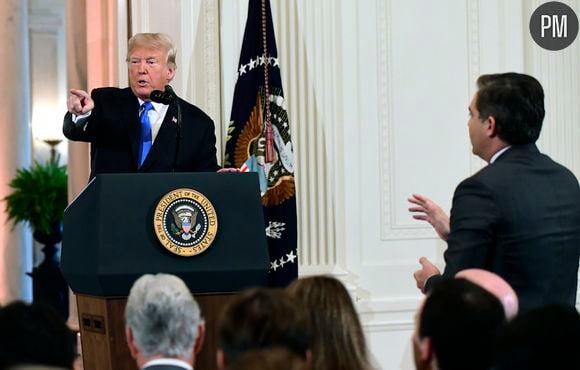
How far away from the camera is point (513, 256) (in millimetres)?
4020

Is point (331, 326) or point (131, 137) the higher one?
point (131, 137)

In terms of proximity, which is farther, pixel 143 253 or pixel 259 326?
pixel 143 253

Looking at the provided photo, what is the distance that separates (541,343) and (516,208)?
5.63ft

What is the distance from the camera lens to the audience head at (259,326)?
2.63 m

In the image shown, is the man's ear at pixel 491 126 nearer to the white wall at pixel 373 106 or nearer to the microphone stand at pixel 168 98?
the microphone stand at pixel 168 98

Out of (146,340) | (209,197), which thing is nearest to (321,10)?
(209,197)

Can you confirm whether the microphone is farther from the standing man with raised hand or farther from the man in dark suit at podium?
the standing man with raised hand

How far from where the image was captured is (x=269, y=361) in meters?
2.09

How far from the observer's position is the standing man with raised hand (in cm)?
402

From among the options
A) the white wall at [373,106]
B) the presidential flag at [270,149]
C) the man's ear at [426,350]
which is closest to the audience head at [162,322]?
the man's ear at [426,350]

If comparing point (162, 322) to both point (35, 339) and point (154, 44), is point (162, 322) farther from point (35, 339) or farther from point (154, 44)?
point (154, 44)

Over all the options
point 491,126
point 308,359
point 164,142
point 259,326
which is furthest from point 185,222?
point 259,326

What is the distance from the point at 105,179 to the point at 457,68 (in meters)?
4.02

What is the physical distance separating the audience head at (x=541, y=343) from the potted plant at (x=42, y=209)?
9.71m
